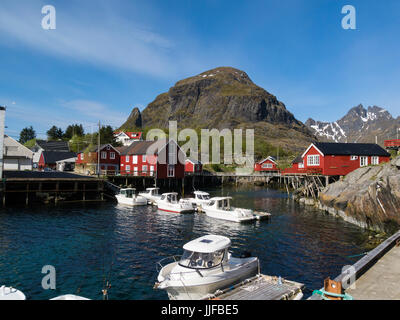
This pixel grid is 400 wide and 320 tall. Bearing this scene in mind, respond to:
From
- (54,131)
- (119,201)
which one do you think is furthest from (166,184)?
(54,131)

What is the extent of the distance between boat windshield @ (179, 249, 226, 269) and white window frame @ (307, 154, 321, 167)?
41303mm

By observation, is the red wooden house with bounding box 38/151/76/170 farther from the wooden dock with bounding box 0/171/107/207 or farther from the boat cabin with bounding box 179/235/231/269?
the boat cabin with bounding box 179/235/231/269

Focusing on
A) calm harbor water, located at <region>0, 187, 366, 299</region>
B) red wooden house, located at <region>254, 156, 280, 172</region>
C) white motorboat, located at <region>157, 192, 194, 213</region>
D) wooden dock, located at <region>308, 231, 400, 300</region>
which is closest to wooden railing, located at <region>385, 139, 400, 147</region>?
calm harbor water, located at <region>0, 187, 366, 299</region>

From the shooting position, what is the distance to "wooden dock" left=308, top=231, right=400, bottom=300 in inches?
432

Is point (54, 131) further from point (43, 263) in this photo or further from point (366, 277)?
point (366, 277)

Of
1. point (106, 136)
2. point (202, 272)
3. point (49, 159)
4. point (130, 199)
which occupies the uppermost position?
point (106, 136)

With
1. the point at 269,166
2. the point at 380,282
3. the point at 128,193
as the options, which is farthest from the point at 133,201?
the point at 269,166

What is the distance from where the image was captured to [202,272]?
14.7m

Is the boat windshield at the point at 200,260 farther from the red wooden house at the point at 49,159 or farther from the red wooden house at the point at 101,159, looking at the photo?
the red wooden house at the point at 49,159

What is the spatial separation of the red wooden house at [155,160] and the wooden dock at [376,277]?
2049 inches

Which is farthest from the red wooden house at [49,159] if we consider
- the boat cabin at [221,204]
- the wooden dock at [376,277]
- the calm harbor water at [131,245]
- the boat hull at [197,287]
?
the wooden dock at [376,277]

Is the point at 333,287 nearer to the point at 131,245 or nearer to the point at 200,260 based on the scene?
the point at 200,260

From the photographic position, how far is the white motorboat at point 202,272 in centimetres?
1415

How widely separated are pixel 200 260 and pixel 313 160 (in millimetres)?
43070
